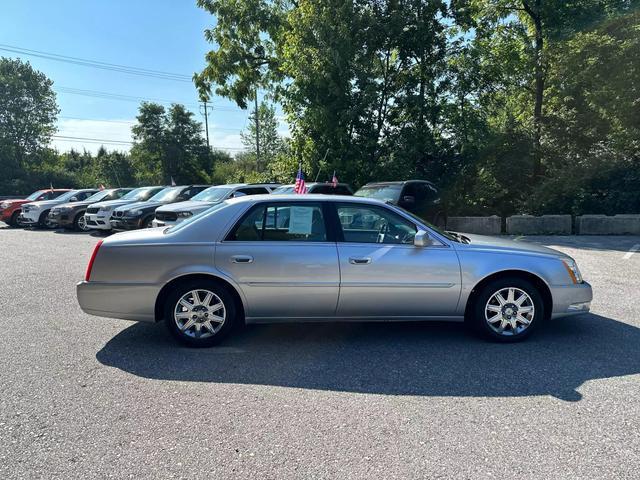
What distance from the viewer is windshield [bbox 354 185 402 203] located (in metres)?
12.4

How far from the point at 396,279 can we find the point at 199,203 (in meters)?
8.53

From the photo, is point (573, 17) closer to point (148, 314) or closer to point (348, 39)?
point (348, 39)

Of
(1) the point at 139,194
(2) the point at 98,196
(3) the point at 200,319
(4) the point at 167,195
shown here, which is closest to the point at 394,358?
(3) the point at 200,319

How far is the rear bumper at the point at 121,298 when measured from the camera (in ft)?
15.1

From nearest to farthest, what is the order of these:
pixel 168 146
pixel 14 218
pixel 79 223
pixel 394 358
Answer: pixel 394 358
pixel 79 223
pixel 14 218
pixel 168 146

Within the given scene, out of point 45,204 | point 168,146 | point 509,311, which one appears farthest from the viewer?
point 168,146

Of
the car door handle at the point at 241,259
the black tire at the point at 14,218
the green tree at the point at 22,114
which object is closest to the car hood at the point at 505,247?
the car door handle at the point at 241,259

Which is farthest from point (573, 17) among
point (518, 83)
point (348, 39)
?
point (348, 39)

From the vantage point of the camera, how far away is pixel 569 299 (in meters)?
4.78

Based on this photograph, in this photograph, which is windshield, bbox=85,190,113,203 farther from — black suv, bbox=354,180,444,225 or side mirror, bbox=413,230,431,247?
side mirror, bbox=413,230,431,247

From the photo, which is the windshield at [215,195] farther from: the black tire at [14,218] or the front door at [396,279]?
the black tire at [14,218]

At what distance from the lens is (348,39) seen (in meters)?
17.9

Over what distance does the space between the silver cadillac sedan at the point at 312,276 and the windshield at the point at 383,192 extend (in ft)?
24.9

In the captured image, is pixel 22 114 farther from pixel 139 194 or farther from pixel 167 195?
pixel 167 195
